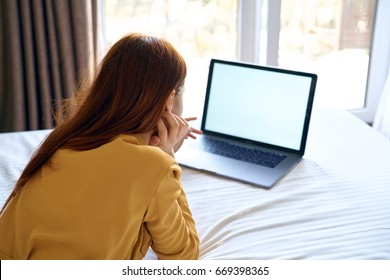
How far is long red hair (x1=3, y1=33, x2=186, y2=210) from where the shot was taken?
1015mm

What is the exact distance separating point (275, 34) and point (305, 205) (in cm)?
156

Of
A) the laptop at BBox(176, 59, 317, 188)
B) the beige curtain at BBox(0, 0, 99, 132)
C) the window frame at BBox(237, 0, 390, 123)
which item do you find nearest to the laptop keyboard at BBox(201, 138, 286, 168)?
the laptop at BBox(176, 59, 317, 188)

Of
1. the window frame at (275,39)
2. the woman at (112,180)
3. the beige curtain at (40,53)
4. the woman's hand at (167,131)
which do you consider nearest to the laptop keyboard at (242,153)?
the woman's hand at (167,131)

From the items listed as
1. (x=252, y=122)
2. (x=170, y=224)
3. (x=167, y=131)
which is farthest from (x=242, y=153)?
(x=170, y=224)

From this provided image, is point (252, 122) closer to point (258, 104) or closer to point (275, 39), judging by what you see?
point (258, 104)

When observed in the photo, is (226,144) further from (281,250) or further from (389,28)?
(389,28)

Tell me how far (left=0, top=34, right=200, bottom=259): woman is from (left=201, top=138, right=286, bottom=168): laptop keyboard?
48 centimetres

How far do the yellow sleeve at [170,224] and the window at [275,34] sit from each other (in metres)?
1.53

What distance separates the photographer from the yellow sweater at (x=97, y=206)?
0.93m

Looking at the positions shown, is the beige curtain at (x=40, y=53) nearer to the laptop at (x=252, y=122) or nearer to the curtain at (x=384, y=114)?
the laptop at (x=252, y=122)

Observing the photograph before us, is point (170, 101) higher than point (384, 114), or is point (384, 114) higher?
point (170, 101)

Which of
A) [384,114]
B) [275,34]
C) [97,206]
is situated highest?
[275,34]

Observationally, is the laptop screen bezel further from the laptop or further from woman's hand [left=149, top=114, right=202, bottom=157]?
woman's hand [left=149, top=114, right=202, bottom=157]

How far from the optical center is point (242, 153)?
1572 millimetres
